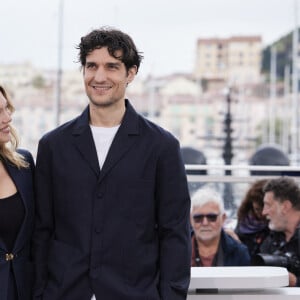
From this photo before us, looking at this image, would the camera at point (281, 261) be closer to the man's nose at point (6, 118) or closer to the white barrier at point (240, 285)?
the white barrier at point (240, 285)

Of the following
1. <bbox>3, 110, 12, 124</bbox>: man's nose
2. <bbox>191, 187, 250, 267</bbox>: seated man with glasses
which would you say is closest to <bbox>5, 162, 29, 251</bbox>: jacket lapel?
<bbox>3, 110, 12, 124</bbox>: man's nose

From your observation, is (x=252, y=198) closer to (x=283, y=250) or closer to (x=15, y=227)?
(x=283, y=250)


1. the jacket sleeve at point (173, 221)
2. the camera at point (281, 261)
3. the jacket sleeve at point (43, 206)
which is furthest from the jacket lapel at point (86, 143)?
the camera at point (281, 261)

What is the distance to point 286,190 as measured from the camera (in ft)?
17.6

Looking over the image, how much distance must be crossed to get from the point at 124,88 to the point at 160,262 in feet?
2.01

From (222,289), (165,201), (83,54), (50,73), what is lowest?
(222,289)

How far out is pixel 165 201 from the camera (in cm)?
312

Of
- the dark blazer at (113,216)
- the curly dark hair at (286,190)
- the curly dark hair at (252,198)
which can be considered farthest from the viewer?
the curly dark hair at (252,198)

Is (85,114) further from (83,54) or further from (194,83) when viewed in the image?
(194,83)

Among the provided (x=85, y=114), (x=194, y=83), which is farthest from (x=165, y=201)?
(x=194, y=83)

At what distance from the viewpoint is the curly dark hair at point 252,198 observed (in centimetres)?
588

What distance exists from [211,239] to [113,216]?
2388 mm

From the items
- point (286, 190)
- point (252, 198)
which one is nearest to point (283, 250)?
point (286, 190)

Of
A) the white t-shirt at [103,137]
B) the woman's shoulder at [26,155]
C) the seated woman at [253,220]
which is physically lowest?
the seated woman at [253,220]
